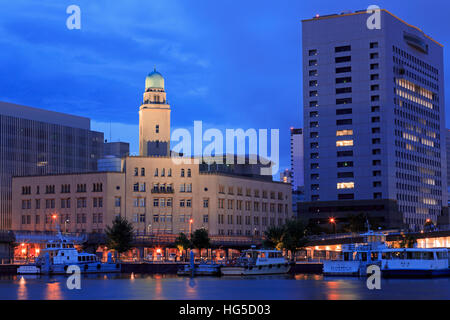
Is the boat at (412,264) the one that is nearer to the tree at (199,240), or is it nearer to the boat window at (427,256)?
the boat window at (427,256)

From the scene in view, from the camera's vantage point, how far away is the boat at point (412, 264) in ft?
373

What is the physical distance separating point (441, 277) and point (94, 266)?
52310 mm

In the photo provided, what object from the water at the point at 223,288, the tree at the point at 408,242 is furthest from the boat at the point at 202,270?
the tree at the point at 408,242

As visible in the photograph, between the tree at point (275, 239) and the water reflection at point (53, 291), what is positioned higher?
the tree at point (275, 239)

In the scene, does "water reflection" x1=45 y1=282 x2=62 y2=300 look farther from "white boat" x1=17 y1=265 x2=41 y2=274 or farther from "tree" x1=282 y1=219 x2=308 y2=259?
"tree" x1=282 y1=219 x2=308 y2=259

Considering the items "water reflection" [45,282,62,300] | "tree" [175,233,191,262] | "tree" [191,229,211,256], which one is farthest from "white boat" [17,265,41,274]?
"tree" [191,229,211,256]

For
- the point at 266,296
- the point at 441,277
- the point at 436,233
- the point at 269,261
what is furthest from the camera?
A: the point at 436,233

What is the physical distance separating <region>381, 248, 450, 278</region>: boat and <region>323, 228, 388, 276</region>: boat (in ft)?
6.65

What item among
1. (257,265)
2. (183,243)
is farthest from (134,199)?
(257,265)

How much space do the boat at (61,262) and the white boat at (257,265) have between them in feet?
71.6
